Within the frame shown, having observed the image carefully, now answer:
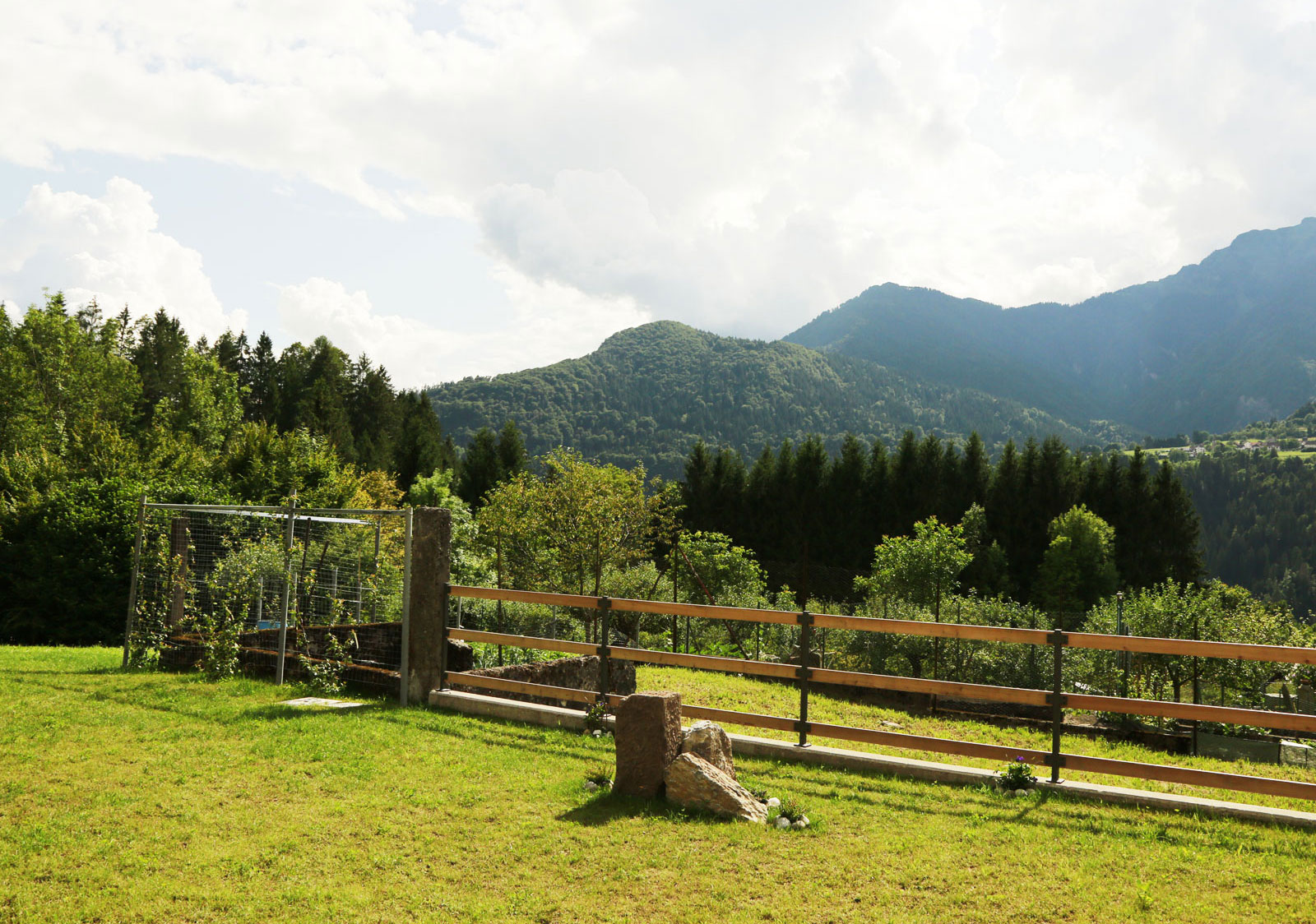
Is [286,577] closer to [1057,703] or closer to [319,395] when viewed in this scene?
[1057,703]

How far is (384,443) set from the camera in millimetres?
54688

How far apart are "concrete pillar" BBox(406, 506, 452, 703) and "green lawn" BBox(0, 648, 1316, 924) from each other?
1653 mm

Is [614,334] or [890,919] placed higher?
[614,334]

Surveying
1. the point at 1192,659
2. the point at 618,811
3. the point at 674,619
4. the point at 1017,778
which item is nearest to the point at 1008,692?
the point at 1017,778

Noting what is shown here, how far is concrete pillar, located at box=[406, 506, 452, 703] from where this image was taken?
8398 mm

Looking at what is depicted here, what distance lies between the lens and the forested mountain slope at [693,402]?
110 m

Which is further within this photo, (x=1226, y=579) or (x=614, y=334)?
(x=614, y=334)

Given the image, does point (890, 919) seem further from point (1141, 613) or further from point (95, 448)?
point (95, 448)

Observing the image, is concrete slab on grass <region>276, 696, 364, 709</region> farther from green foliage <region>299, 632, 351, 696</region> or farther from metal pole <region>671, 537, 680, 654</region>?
metal pole <region>671, 537, 680, 654</region>

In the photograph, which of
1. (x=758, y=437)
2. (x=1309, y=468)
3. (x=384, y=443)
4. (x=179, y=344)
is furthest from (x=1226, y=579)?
(x=179, y=344)

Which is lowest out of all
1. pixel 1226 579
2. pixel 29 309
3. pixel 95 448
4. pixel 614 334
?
pixel 1226 579

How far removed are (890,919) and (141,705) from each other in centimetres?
752

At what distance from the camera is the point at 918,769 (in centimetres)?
607

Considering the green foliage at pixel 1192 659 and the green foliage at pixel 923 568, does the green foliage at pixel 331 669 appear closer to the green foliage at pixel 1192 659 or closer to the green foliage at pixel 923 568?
the green foliage at pixel 1192 659
